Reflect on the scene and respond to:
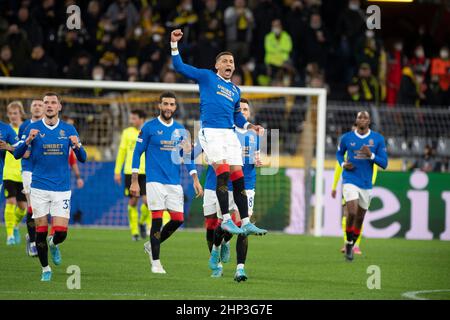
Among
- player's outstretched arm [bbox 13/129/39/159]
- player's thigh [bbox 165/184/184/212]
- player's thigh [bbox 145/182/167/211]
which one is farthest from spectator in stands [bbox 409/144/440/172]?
player's outstretched arm [bbox 13/129/39/159]

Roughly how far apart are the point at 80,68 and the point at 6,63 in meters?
1.75

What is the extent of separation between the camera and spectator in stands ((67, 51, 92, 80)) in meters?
25.7

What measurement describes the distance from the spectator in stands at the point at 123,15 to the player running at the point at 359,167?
10427mm

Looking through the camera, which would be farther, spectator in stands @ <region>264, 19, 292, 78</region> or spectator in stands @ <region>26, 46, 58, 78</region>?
spectator in stands @ <region>264, 19, 292, 78</region>

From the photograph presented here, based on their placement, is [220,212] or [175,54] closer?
[175,54]

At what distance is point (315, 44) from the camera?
90.1ft

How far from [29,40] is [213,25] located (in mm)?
4500

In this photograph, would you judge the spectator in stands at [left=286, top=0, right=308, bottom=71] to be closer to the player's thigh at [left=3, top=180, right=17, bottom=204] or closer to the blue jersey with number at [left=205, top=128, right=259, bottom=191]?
the player's thigh at [left=3, top=180, right=17, bottom=204]

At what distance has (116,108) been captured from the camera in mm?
25016

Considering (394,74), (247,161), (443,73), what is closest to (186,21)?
(394,74)

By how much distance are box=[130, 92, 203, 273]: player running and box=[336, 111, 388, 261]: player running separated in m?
4.30

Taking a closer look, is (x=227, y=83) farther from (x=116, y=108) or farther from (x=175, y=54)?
(x=116, y=108)

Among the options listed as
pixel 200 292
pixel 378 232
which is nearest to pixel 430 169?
pixel 378 232

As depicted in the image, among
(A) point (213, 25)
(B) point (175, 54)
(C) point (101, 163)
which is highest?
(A) point (213, 25)
